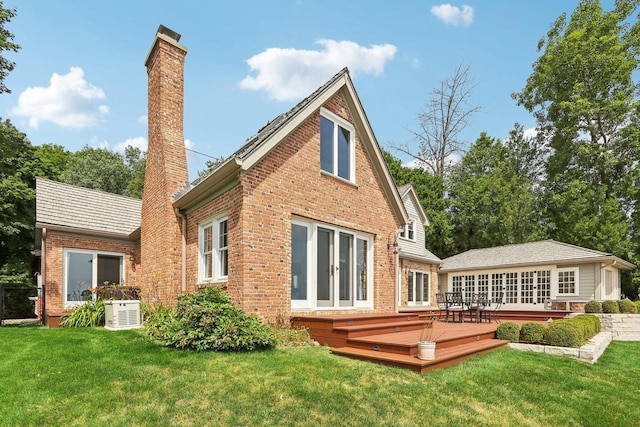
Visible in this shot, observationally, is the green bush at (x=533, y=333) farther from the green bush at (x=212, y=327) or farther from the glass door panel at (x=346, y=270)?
the green bush at (x=212, y=327)

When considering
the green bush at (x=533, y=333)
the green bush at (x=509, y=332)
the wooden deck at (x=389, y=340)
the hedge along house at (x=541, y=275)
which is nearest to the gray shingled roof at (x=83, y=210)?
the wooden deck at (x=389, y=340)

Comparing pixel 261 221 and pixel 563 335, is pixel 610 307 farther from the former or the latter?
pixel 261 221

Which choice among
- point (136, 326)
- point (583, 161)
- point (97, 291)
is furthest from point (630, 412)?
point (583, 161)

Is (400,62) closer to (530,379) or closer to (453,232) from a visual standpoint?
(530,379)

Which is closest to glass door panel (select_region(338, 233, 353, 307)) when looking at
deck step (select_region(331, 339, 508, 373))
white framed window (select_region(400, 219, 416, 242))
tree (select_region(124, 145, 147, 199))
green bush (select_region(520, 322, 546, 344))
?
deck step (select_region(331, 339, 508, 373))

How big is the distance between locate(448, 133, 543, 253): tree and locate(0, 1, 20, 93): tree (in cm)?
2875

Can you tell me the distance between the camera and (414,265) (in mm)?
21453

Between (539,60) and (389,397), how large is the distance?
32876 mm

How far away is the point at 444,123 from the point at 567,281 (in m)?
18.1

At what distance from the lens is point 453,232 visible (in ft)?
106

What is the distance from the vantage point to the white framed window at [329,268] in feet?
31.3

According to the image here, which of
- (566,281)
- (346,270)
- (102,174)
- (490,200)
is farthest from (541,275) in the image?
(102,174)

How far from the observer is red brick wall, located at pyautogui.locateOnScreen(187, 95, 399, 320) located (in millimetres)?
8273

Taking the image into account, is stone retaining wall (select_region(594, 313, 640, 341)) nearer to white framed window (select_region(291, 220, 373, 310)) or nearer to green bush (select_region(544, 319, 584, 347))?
green bush (select_region(544, 319, 584, 347))
